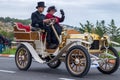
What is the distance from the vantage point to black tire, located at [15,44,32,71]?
437 inches

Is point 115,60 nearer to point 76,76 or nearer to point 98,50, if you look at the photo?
point 98,50

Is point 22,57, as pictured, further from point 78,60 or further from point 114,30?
point 114,30

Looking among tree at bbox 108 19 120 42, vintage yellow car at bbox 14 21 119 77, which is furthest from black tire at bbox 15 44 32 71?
tree at bbox 108 19 120 42

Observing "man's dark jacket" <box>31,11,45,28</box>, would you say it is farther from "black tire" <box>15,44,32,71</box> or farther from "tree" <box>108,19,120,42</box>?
"tree" <box>108,19,120,42</box>

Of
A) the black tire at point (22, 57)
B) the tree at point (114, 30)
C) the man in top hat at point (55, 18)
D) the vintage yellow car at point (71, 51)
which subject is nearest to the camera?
the vintage yellow car at point (71, 51)

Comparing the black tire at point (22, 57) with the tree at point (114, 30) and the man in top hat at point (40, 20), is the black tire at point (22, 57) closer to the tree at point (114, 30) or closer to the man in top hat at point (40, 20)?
the man in top hat at point (40, 20)

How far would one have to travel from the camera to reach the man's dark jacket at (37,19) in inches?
433

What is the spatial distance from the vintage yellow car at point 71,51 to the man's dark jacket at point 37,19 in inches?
6.0

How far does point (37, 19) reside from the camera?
36.3 ft

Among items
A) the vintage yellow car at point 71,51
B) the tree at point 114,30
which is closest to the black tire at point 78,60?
the vintage yellow car at point 71,51

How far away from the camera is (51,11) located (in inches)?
438

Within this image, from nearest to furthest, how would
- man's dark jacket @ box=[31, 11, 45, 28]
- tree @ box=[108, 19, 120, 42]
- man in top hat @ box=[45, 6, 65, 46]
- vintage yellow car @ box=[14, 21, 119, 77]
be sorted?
vintage yellow car @ box=[14, 21, 119, 77] → man in top hat @ box=[45, 6, 65, 46] → man's dark jacket @ box=[31, 11, 45, 28] → tree @ box=[108, 19, 120, 42]

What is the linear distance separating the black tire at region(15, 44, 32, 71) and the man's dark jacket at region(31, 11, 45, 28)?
2.16 feet

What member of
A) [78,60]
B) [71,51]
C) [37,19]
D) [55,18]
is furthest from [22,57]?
[78,60]
